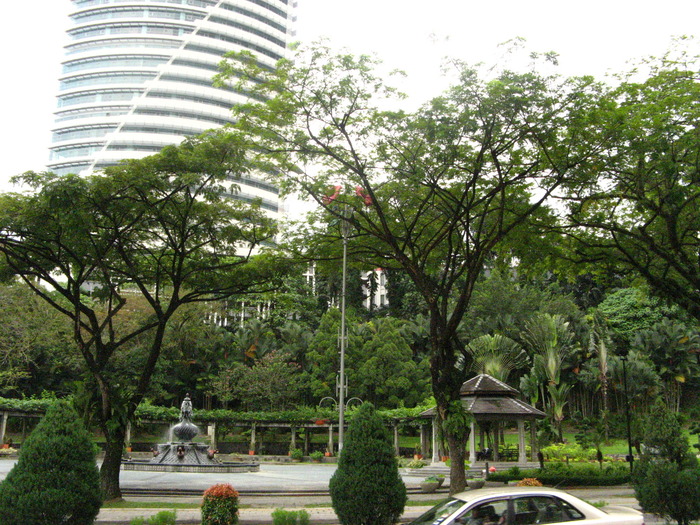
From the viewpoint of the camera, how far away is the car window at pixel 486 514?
25.7ft

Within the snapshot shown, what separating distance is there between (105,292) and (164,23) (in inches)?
4062

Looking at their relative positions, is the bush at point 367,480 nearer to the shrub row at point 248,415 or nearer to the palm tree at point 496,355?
the shrub row at point 248,415

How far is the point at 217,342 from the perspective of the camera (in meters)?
52.2

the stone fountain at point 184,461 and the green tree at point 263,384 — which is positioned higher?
the green tree at point 263,384

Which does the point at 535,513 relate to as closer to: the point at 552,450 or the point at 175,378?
the point at 552,450

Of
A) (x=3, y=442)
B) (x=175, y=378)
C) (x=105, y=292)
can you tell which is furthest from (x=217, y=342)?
(x=105, y=292)

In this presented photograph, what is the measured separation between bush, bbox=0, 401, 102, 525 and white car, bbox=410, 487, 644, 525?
5.35m

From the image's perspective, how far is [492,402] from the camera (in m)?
26.6

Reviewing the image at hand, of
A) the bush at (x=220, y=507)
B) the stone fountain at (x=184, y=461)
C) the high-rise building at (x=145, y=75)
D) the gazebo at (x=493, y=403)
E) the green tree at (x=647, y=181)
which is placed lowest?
the stone fountain at (x=184, y=461)

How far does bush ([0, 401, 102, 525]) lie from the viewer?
935cm

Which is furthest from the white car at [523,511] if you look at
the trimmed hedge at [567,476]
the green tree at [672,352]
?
the green tree at [672,352]

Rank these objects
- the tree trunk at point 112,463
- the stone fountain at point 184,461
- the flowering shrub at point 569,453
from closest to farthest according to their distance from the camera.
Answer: the tree trunk at point 112,463
the stone fountain at point 184,461
the flowering shrub at point 569,453

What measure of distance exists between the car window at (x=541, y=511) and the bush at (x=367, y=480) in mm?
2987

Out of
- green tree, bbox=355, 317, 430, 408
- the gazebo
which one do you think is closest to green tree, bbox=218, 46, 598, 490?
the gazebo
